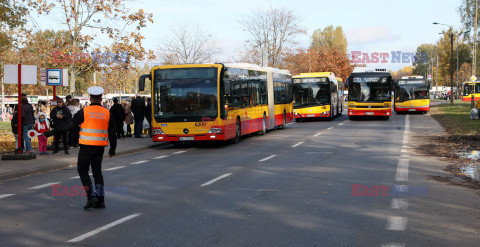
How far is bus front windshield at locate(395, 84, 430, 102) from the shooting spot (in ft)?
146

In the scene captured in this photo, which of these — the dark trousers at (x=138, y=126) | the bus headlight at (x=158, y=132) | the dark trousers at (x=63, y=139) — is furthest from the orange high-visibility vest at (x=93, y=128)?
the dark trousers at (x=138, y=126)

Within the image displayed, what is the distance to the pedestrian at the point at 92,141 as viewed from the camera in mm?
8625

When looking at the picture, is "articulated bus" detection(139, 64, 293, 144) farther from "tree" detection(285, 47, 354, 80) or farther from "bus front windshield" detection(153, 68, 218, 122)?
"tree" detection(285, 47, 354, 80)

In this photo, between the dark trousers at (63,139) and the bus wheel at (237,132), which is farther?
the bus wheel at (237,132)

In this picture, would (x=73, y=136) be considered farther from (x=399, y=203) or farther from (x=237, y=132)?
(x=399, y=203)

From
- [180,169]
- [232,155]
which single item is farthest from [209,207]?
[232,155]

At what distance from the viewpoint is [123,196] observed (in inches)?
387

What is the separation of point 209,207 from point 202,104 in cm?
1098

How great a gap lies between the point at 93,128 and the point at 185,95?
35.5 ft

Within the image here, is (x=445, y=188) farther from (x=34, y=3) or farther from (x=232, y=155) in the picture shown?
(x=34, y=3)

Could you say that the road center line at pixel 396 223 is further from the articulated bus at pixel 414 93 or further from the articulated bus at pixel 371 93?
the articulated bus at pixel 414 93

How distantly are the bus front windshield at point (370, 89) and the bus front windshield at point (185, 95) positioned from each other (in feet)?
60.6

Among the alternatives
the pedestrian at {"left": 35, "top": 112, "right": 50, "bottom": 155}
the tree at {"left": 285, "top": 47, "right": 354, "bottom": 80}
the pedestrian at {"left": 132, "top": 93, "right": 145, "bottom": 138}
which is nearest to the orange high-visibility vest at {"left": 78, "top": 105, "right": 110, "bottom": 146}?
the pedestrian at {"left": 35, "top": 112, "right": 50, "bottom": 155}

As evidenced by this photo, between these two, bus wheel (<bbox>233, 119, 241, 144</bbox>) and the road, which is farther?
bus wheel (<bbox>233, 119, 241, 144</bbox>)
